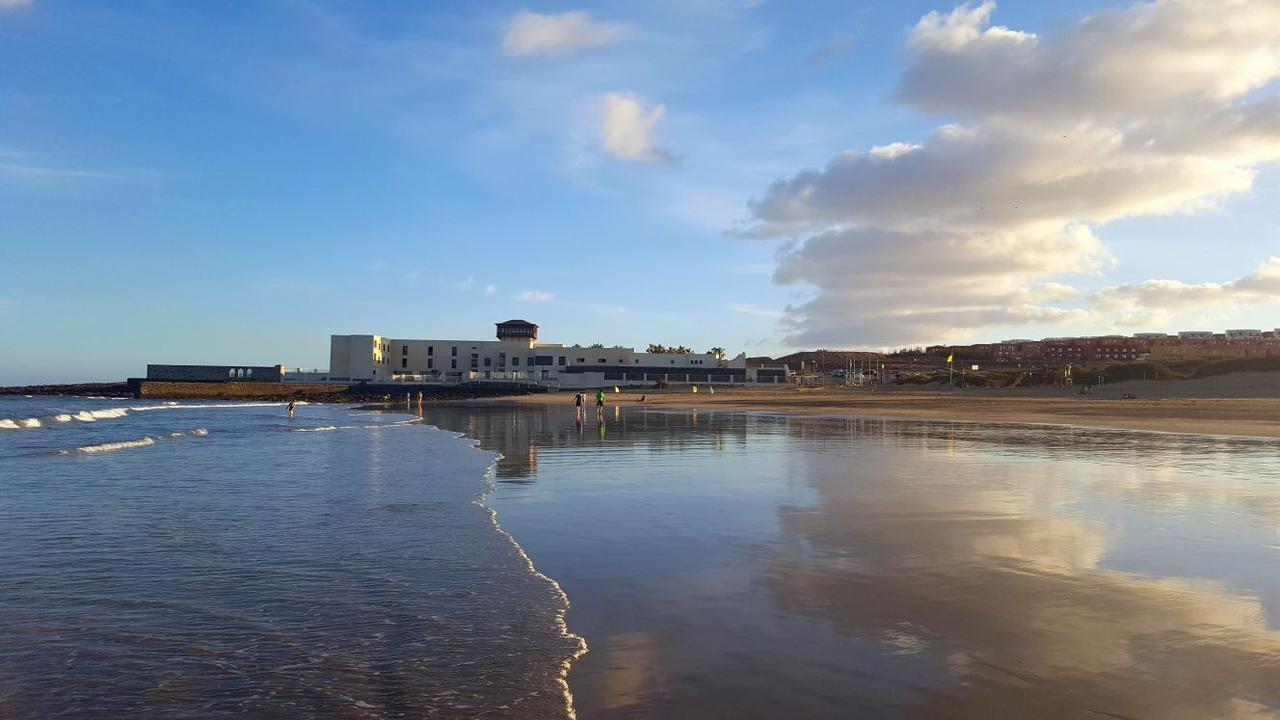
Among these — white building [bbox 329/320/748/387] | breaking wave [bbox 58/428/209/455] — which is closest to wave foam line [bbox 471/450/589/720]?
breaking wave [bbox 58/428/209/455]

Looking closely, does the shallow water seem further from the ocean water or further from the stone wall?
the stone wall

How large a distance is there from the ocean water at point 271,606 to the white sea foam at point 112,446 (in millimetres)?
10809

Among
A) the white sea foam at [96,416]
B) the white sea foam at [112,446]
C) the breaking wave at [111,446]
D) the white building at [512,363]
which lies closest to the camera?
the breaking wave at [111,446]

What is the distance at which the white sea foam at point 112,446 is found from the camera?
26438 mm

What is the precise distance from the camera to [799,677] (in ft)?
18.8

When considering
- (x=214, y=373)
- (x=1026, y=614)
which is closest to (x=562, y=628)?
(x=1026, y=614)

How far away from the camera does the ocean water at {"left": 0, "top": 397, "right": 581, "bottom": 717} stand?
5602 millimetres

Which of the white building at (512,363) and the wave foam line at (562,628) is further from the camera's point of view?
the white building at (512,363)

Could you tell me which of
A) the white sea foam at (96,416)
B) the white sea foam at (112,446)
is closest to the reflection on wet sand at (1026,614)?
the white sea foam at (112,446)

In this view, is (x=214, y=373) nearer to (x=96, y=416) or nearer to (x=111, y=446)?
(x=96, y=416)

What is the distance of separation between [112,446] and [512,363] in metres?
116

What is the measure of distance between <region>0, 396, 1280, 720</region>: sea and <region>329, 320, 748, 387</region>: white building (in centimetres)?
11950

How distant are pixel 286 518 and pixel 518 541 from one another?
4.75 metres

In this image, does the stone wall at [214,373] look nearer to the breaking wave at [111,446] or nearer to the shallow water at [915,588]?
the breaking wave at [111,446]
